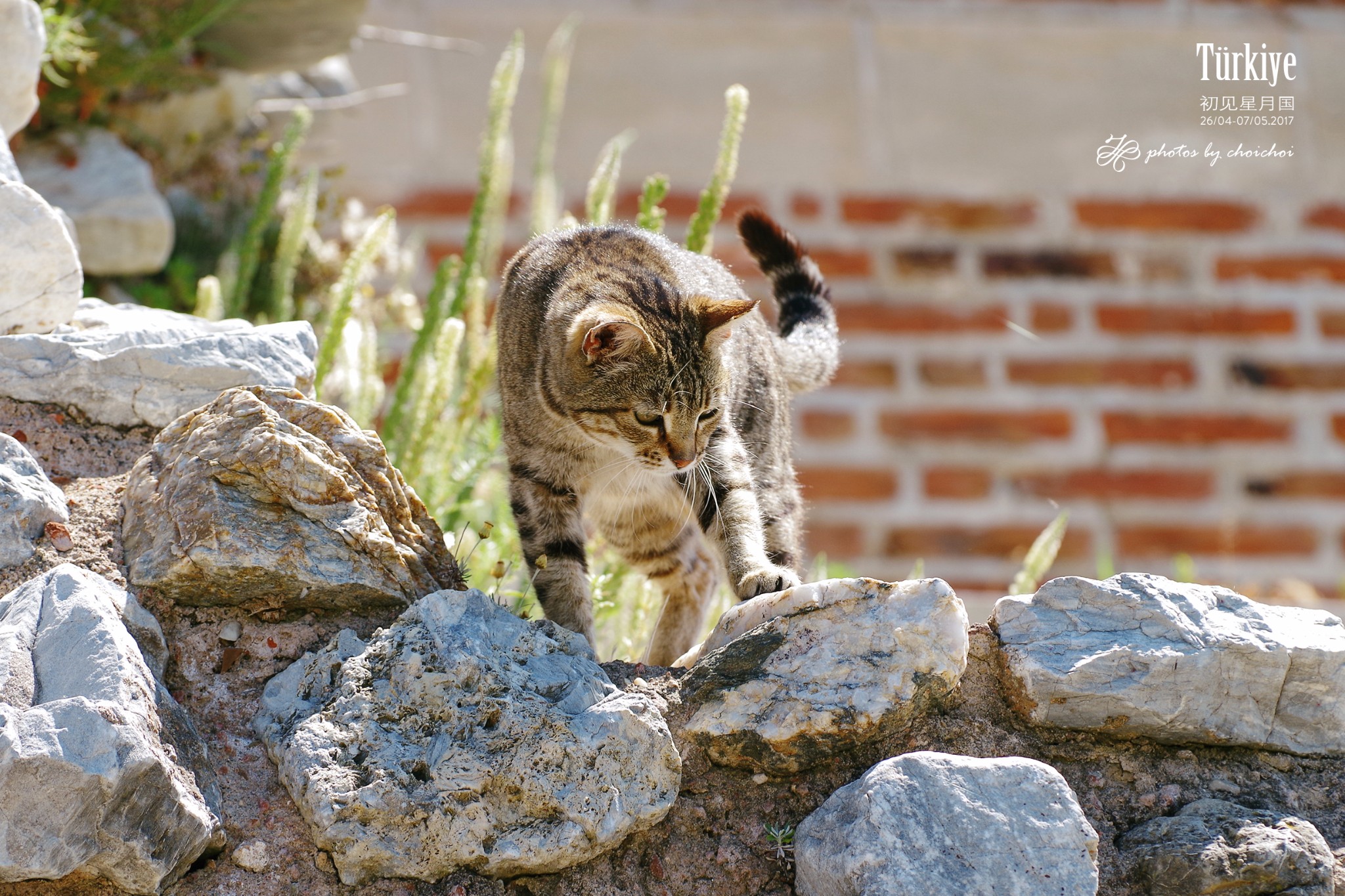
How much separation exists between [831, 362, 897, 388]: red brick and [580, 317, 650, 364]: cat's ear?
3.97 feet

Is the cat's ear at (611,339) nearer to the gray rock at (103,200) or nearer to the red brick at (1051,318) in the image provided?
the gray rock at (103,200)

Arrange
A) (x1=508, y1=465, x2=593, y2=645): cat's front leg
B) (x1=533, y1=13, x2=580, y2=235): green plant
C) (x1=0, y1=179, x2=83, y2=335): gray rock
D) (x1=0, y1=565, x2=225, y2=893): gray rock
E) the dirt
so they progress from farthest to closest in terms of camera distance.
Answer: (x1=533, y1=13, x2=580, y2=235): green plant
(x1=508, y1=465, x2=593, y2=645): cat's front leg
(x1=0, y1=179, x2=83, y2=335): gray rock
the dirt
(x1=0, y1=565, x2=225, y2=893): gray rock

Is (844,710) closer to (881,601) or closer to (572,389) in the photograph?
(881,601)

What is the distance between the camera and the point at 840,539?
247 cm

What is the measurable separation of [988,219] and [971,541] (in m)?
0.70

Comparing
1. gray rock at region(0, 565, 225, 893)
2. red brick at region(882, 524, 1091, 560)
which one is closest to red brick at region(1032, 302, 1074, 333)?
red brick at region(882, 524, 1091, 560)

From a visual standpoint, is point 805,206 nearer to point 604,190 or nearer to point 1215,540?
point 604,190

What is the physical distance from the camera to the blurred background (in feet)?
8.14

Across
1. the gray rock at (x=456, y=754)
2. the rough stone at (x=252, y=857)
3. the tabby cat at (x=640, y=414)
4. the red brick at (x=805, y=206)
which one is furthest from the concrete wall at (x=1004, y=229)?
the rough stone at (x=252, y=857)

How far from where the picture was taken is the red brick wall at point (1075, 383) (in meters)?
2.47

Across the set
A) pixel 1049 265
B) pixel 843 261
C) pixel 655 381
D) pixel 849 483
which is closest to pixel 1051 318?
pixel 1049 265

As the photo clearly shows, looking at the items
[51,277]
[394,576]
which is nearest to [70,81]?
[51,277]

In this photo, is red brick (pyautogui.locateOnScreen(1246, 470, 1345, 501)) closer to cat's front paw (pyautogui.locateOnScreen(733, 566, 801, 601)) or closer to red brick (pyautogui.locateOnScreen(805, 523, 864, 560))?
red brick (pyautogui.locateOnScreen(805, 523, 864, 560))
